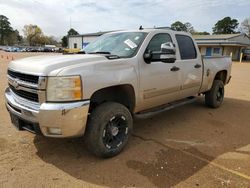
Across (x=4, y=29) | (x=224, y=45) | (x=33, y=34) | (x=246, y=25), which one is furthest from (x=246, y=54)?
(x=4, y=29)

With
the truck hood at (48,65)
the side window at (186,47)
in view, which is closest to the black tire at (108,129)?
the truck hood at (48,65)

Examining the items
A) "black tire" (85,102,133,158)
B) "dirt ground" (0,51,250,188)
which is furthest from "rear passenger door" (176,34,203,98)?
"black tire" (85,102,133,158)

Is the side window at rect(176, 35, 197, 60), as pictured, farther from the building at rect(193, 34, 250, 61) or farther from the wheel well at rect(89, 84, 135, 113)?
the building at rect(193, 34, 250, 61)

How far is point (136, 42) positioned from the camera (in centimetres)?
436

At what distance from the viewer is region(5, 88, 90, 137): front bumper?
310cm

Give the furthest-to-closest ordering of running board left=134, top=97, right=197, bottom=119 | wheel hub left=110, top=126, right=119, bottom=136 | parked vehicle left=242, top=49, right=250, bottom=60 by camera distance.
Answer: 1. parked vehicle left=242, top=49, right=250, bottom=60
2. running board left=134, top=97, right=197, bottom=119
3. wheel hub left=110, top=126, right=119, bottom=136

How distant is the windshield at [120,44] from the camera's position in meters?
4.25

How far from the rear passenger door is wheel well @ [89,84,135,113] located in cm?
150

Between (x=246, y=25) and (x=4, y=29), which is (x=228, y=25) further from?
(x=4, y=29)

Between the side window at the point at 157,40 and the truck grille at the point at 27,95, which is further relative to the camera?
the side window at the point at 157,40

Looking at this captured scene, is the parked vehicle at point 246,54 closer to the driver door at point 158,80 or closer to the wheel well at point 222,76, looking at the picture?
the wheel well at point 222,76

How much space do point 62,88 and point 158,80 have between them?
1916mm

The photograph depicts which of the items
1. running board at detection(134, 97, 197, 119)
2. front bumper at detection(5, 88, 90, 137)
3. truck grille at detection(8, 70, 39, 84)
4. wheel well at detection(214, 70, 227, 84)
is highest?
truck grille at detection(8, 70, 39, 84)

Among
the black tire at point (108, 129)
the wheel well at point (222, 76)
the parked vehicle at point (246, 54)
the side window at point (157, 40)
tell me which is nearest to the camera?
the black tire at point (108, 129)
